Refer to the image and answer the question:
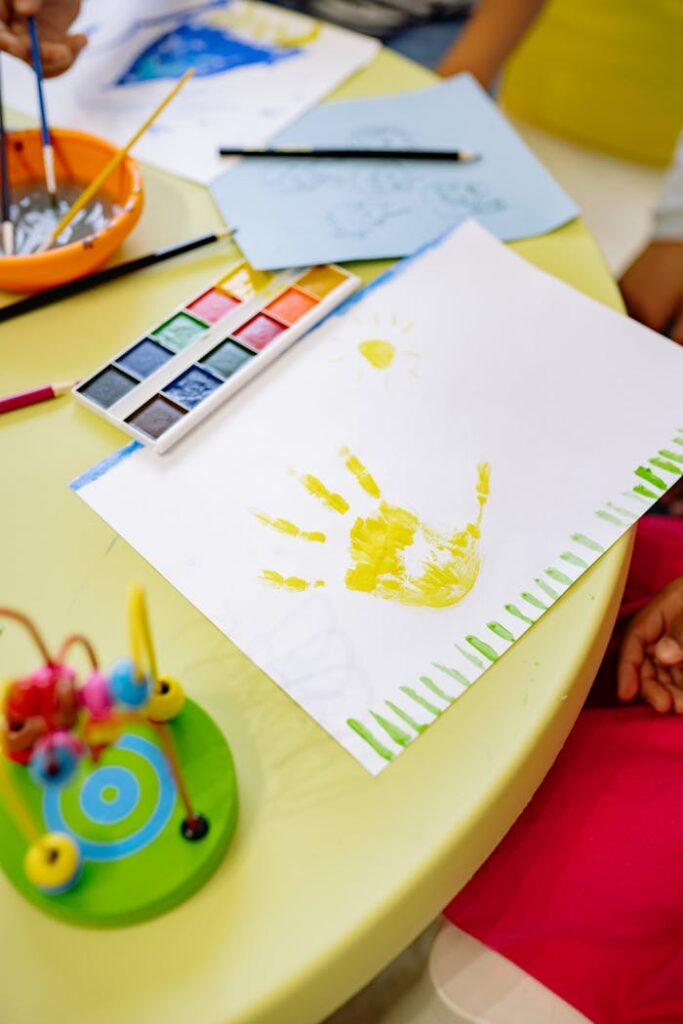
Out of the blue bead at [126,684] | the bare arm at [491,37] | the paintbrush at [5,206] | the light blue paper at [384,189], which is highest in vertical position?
the bare arm at [491,37]

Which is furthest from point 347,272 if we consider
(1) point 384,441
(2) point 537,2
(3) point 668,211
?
(2) point 537,2

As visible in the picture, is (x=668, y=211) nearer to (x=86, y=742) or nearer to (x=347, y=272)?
(x=347, y=272)

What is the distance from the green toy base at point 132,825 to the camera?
1.11 feet

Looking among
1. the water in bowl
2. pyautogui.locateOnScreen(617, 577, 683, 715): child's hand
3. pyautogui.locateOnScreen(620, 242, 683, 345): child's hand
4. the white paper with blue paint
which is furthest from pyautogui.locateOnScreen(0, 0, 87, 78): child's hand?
pyautogui.locateOnScreen(617, 577, 683, 715): child's hand

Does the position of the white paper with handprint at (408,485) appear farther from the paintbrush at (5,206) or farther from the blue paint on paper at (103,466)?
the paintbrush at (5,206)

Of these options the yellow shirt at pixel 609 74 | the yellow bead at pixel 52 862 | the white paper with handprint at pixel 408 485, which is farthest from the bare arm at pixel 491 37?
the yellow bead at pixel 52 862

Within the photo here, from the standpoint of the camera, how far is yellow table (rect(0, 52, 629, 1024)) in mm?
336

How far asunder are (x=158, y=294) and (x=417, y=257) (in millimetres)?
182

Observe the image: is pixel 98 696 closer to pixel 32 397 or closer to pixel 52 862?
pixel 52 862

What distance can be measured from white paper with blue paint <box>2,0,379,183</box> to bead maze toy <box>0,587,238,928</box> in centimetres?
46

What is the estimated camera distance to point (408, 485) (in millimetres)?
481

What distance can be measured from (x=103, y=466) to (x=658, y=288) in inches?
20.3

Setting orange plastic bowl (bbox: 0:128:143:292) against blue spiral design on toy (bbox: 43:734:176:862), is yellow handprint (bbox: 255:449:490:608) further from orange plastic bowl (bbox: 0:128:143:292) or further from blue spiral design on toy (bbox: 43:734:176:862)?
orange plastic bowl (bbox: 0:128:143:292)

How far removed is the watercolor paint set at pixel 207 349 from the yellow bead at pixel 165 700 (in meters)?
0.17
